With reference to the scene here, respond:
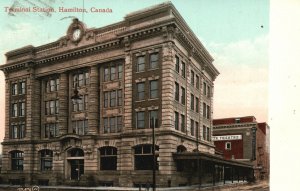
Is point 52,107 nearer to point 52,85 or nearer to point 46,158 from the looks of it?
point 52,85

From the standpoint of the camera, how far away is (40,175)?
2964 centimetres

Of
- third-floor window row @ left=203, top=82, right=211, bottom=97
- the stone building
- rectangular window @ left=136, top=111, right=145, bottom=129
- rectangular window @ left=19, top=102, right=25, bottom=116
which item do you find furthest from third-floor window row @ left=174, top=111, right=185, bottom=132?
rectangular window @ left=19, top=102, right=25, bottom=116

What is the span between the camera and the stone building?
25359 mm

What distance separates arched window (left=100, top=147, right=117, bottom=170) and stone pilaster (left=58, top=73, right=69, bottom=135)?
3955 millimetres

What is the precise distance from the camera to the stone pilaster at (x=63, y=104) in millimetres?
30000

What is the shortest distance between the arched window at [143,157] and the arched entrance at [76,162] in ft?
18.5

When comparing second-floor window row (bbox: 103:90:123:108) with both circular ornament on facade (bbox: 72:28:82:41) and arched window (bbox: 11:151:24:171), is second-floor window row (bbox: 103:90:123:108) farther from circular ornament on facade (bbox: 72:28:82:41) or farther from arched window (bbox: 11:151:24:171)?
arched window (bbox: 11:151:24:171)

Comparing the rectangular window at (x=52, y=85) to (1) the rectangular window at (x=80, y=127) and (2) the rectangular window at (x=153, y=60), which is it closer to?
(1) the rectangular window at (x=80, y=127)

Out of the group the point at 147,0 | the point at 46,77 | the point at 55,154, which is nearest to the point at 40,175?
the point at 55,154

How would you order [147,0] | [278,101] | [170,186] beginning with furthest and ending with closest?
[170,186], [147,0], [278,101]

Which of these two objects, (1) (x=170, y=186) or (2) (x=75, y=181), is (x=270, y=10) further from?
(2) (x=75, y=181)

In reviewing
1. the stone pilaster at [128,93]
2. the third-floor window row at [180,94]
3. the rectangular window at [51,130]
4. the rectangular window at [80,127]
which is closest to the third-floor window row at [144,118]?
the stone pilaster at [128,93]

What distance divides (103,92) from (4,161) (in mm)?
10044

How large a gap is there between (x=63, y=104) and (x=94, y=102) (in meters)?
3.01
